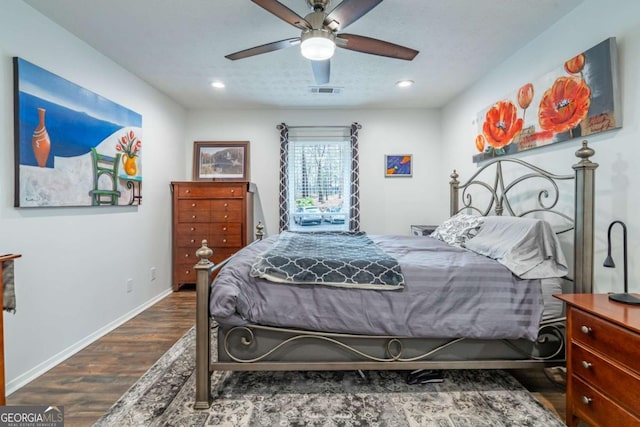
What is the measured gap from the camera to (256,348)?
177cm

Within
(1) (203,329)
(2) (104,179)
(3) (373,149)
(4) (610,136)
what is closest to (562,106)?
(4) (610,136)

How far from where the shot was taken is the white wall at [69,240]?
76.7 inches

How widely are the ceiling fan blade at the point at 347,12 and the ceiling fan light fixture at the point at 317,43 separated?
0.06m

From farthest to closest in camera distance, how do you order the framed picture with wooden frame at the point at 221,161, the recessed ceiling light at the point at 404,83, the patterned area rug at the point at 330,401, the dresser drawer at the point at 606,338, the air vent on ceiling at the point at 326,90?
1. the framed picture with wooden frame at the point at 221,161
2. the air vent on ceiling at the point at 326,90
3. the recessed ceiling light at the point at 404,83
4. the patterned area rug at the point at 330,401
5. the dresser drawer at the point at 606,338

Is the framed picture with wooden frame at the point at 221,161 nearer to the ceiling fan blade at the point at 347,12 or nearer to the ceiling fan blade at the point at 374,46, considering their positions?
the ceiling fan blade at the point at 374,46

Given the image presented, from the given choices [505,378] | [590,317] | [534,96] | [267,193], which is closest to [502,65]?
[534,96]

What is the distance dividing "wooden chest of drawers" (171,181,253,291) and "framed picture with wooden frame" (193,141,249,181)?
Result: 0.52 m

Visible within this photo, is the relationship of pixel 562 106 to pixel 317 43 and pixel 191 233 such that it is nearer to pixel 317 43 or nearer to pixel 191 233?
pixel 317 43

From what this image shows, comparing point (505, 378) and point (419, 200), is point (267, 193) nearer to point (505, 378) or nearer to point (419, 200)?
point (419, 200)

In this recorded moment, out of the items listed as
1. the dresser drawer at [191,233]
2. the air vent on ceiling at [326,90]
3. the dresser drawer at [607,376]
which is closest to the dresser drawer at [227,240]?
the dresser drawer at [191,233]

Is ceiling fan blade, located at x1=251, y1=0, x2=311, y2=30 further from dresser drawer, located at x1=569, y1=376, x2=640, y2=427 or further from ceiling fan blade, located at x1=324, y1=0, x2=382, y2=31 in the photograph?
dresser drawer, located at x1=569, y1=376, x2=640, y2=427

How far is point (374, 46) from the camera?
2.08m

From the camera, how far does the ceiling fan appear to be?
66.6 inches

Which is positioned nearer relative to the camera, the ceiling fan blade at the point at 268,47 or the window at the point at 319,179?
the ceiling fan blade at the point at 268,47
